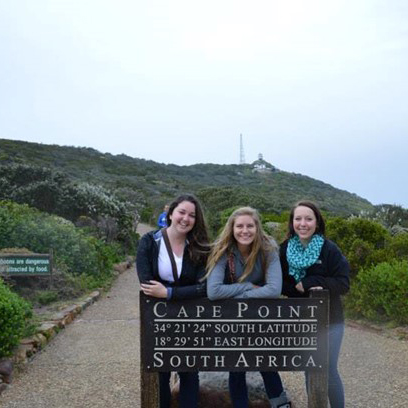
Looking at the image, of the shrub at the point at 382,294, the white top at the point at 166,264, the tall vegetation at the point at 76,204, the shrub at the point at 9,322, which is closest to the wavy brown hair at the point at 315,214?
the white top at the point at 166,264

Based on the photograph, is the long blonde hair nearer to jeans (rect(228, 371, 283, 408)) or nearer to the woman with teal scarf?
the woman with teal scarf

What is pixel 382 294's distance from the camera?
23.0 feet

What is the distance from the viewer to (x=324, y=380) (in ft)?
10.9

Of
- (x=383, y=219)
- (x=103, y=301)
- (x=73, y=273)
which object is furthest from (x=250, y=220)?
(x=383, y=219)

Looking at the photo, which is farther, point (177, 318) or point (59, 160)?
point (59, 160)

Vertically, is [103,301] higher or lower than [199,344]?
lower

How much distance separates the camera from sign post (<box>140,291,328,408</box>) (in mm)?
3199

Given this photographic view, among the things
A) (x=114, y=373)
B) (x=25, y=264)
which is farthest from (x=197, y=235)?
(x=25, y=264)

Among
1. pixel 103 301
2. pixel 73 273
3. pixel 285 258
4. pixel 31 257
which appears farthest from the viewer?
pixel 73 273

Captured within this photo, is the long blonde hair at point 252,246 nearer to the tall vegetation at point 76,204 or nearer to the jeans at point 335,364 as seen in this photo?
the jeans at point 335,364

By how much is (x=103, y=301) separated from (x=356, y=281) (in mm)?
4175

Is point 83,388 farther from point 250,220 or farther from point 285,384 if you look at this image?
point 250,220

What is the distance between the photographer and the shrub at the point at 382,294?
6.84 meters

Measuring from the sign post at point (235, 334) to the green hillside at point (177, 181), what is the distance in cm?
1736
